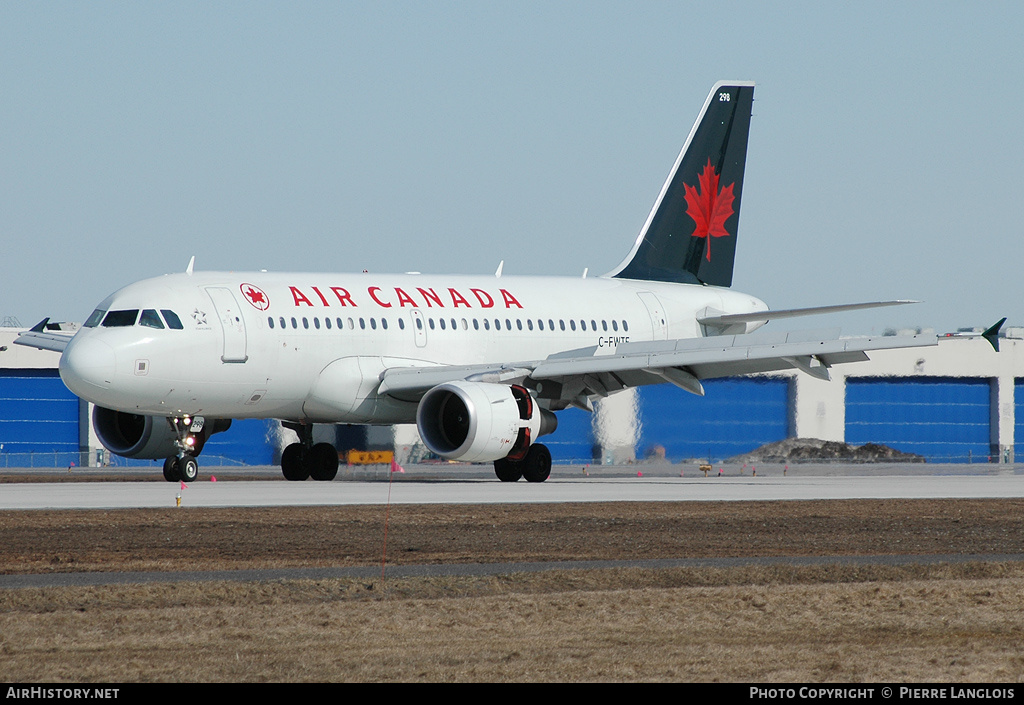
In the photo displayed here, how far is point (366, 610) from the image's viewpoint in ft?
40.6

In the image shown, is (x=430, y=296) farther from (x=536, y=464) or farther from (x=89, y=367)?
(x=89, y=367)

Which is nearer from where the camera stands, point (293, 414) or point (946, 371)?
point (293, 414)

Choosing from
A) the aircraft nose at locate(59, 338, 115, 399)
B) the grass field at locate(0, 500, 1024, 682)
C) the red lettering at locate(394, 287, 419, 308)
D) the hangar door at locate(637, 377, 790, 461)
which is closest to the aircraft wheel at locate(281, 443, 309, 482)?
the red lettering at locate(394, 287, 419, 308)

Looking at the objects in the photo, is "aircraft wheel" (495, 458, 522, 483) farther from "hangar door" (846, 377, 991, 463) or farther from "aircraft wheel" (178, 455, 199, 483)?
"hangar door" (846, 377, 991, 463)

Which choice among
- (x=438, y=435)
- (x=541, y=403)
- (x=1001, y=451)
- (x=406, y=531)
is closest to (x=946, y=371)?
(x=1001, y=451)

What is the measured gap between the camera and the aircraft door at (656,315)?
1452 inches

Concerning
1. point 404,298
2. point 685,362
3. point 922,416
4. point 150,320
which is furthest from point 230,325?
point 922,416

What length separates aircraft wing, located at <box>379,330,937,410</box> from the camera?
98.8ft

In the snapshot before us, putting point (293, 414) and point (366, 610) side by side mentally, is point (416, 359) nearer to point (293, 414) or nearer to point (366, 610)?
point (293, 414)

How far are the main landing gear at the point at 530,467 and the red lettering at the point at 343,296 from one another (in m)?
4.60

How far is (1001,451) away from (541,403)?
30.3 metres

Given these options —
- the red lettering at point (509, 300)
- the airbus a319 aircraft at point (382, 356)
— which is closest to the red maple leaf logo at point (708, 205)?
the airbus a319 aircraft at point (382, 356)

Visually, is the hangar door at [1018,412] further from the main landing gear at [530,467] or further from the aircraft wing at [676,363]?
the main landing gear at [530,467]

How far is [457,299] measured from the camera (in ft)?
111
